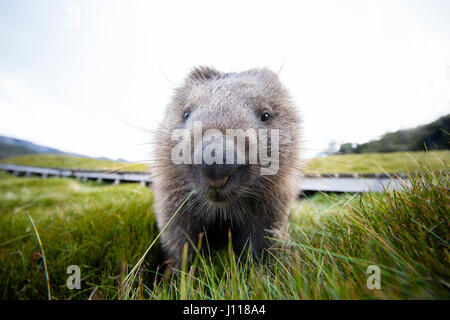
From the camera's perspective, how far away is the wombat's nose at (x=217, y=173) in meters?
1.37

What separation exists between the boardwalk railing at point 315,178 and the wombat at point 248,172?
1.51 ft

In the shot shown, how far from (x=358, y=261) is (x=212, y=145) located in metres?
1.08

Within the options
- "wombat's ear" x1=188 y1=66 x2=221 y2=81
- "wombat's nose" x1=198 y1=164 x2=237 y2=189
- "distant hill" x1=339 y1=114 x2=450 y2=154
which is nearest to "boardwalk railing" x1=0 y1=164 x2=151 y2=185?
"wombat's ear" x1=188 y1=66 x2=221 y2=81

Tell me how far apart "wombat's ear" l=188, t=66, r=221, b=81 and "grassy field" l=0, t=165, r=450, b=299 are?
200 cm

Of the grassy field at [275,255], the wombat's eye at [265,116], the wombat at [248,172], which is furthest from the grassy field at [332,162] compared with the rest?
the wombat's eye at [265,116]

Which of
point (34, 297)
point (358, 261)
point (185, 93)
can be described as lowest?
point (34, 297)

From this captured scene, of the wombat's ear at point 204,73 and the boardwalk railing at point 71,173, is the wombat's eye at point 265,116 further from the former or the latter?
the boardwalk railing at point 71,173

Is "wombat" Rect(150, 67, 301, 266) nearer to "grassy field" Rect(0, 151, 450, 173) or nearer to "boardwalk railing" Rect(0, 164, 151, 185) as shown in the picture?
"grassy field" Rect(0, 151, 450, 173)

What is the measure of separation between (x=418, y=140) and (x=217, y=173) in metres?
3.33

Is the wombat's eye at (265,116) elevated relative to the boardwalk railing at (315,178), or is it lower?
elevated
